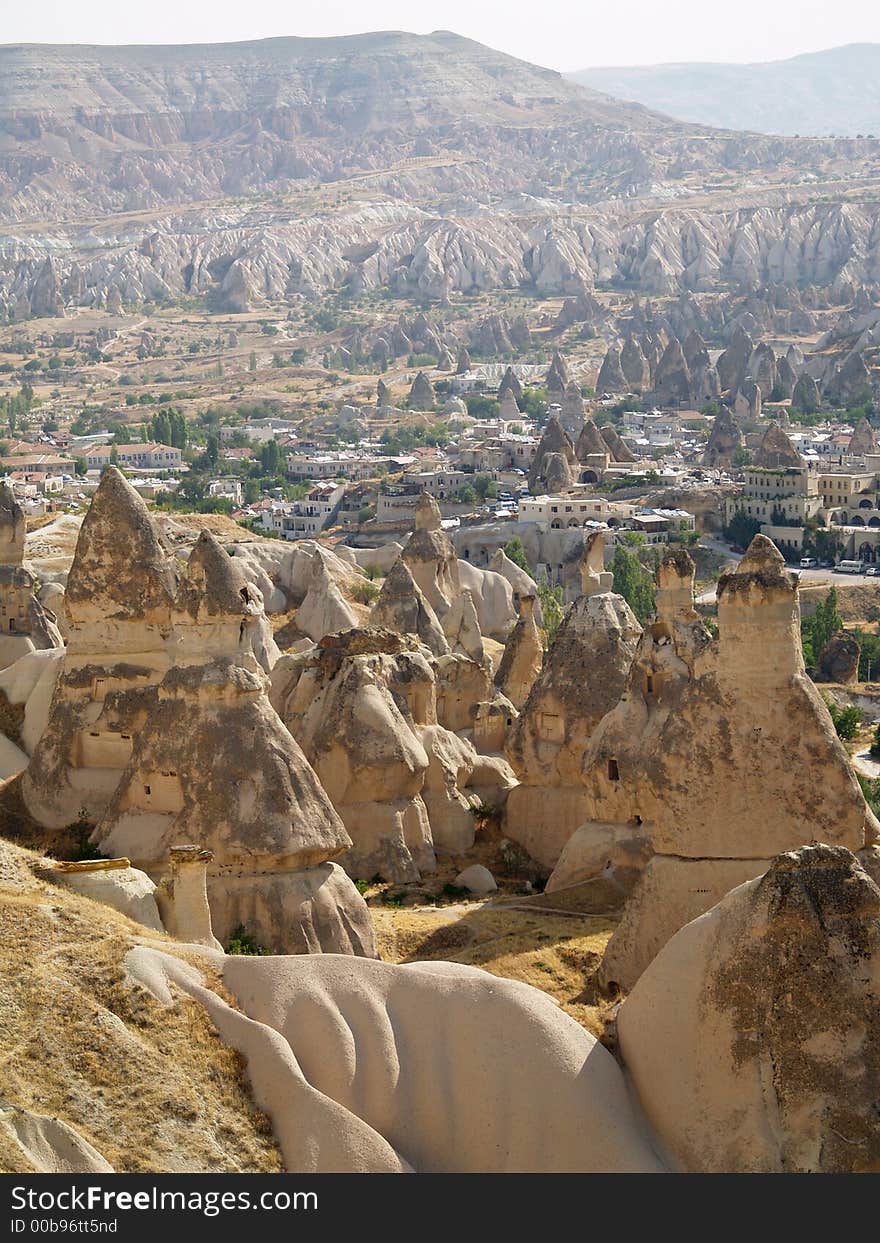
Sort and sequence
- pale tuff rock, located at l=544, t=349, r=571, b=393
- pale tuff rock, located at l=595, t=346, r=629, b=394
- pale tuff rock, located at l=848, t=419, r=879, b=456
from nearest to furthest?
pale tuff rock, located at l=848, t=419, r=879, b=456 < pale tuff rock, located at l=544, t=349, r=571, b=393 < pale tuff rock, located at l=595, t=346, r=629, b=394

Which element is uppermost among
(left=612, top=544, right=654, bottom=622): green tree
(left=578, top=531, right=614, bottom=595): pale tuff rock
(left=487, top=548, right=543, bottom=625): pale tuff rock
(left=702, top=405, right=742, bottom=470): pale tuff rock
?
(left=578, top=531, right=614, bottom=595): pale tuff rock

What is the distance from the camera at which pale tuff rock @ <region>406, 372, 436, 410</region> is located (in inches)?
5827

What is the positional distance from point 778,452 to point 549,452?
10.2 metres

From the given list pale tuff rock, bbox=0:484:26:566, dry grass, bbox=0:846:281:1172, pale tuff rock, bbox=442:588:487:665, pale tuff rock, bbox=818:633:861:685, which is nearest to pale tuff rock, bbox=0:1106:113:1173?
dry grass, bbox=0:846:281:1172

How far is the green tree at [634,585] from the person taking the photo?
5753 cm

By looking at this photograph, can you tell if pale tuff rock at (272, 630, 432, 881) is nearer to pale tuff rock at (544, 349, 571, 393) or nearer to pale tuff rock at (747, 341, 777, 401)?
pale tuff rock at (747, 341, 777, 401)

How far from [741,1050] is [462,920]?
283 inches

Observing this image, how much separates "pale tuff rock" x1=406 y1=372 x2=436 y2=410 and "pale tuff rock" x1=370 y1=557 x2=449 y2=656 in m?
117

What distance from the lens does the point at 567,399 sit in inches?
5217

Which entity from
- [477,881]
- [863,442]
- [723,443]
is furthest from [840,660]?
[723,443]

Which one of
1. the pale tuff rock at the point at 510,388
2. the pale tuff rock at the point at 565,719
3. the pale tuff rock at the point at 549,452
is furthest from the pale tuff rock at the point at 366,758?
the pale tuff rock at the point at 510,388

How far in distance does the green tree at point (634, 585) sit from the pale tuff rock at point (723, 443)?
147ft

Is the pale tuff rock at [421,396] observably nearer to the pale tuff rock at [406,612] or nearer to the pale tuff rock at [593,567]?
the pale tuff rock at [406,612]

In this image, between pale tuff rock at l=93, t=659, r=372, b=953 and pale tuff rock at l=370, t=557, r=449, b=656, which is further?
pale tuff rock at l=370, t=557, r=449, b=656
